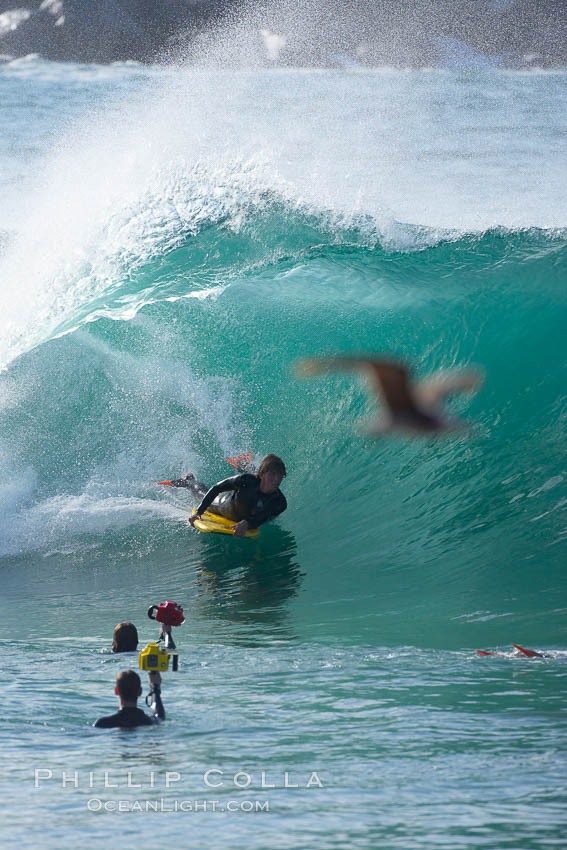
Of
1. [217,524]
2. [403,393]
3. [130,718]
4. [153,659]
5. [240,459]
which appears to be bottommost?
[217,524]

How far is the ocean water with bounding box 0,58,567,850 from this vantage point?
12.4ft

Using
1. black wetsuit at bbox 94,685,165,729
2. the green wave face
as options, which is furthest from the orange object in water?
black wetsuit at bbox 94,685,165,729

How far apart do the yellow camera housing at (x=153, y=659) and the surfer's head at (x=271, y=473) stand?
12.8ft

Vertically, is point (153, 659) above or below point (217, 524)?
above

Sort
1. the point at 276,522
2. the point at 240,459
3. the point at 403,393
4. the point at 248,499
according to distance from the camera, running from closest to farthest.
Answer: the point at 403,393
the point at 248,499
the point at 276,522
the point at 240,459

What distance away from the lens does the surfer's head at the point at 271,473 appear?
321 inches

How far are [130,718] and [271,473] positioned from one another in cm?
394

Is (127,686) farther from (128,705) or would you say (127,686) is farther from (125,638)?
(125,638)

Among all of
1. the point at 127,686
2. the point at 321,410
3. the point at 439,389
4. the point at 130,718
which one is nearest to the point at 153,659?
the point at 127,686

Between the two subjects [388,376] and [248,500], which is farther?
[248,500]

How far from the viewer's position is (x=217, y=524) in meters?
9.07

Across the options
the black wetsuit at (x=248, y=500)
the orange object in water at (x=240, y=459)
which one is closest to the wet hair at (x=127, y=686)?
the black wetsuit at (x=248, y=500)

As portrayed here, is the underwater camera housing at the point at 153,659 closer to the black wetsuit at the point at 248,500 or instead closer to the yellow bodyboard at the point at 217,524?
the black wetsuit at the point at 248,500

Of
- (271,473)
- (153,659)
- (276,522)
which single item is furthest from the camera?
(276,522)
